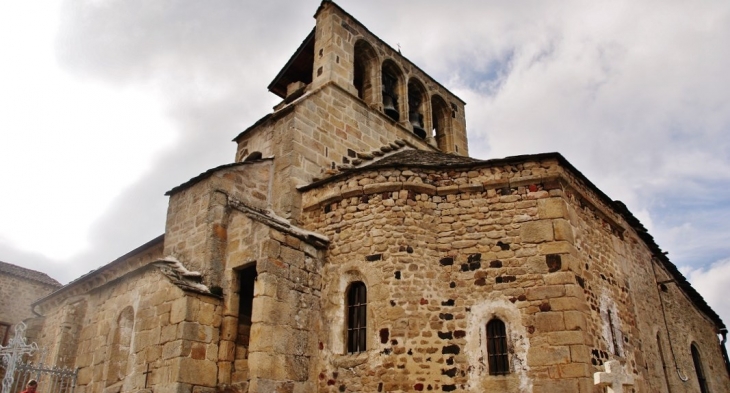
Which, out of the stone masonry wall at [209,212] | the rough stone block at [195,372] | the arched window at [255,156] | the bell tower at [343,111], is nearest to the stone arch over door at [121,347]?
the stone masonry wall at [209,212]

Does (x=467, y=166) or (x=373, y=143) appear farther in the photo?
(x=373, y=143)

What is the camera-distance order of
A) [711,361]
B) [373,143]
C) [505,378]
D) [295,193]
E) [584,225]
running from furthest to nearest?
1. [711,361]
2. [373,143]
3. [295,193]
4. [584,225]
5. [505,378]

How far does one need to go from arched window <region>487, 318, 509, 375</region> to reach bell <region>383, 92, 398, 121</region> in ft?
21.1

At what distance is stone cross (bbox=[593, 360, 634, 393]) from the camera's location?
23.5 ft

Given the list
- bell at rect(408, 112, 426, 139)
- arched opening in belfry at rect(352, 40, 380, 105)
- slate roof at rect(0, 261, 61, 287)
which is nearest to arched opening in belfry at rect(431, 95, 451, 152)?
bell at rect(408, 112, 426, 139)

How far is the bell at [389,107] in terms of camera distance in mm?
13008

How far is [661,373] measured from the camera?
1045cm

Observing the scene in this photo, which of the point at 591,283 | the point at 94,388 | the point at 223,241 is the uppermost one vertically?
the point at 223,241

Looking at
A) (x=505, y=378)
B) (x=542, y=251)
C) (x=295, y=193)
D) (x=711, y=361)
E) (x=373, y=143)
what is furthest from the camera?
(x=711, y=361)

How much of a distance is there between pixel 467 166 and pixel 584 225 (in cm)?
208

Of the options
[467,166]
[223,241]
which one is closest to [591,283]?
[467,166]

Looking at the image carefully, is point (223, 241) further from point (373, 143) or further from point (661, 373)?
point (661, 373)

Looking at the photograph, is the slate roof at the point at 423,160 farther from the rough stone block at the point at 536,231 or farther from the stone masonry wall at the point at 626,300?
the stone masonry wall at the point at 626,300

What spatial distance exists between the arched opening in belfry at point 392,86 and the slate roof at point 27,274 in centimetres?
1422
